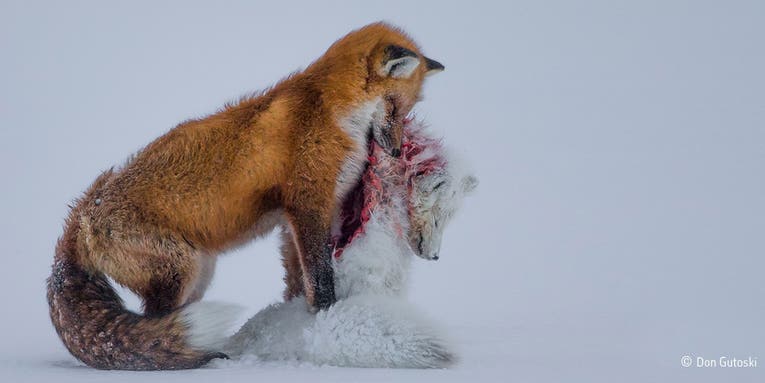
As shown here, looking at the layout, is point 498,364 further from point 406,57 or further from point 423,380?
point 406,57

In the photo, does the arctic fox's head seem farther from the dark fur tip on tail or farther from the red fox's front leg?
the dark fur tip on tail

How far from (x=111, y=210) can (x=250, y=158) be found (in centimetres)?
67

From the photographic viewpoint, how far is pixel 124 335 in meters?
3.67

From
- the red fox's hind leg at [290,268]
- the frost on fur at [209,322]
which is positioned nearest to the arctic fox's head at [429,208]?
the red fox's hind leg at [290,268]

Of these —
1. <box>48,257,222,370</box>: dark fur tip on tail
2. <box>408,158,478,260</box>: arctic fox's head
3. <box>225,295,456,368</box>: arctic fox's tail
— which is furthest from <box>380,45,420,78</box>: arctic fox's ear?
<box>48,257,222,370</box>: dark fur tip on tail

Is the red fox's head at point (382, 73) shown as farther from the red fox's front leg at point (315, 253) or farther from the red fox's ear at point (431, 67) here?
the red fox's front leg at point (315, 253)

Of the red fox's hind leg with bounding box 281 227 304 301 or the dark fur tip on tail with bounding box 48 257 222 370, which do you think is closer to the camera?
the dark fur tip on tail with bounding box 48 257 222 370

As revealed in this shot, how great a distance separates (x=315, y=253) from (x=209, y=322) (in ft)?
1.90

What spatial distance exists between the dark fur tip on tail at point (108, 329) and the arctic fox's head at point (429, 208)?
114 cm

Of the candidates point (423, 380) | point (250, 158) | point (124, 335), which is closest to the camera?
Answer: point (423, 380)

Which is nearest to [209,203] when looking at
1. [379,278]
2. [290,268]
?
[290,268]

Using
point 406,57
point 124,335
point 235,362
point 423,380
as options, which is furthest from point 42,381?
point 406,57

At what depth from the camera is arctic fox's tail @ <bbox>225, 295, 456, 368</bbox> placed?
3.69 meters

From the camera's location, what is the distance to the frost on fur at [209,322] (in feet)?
12.0
